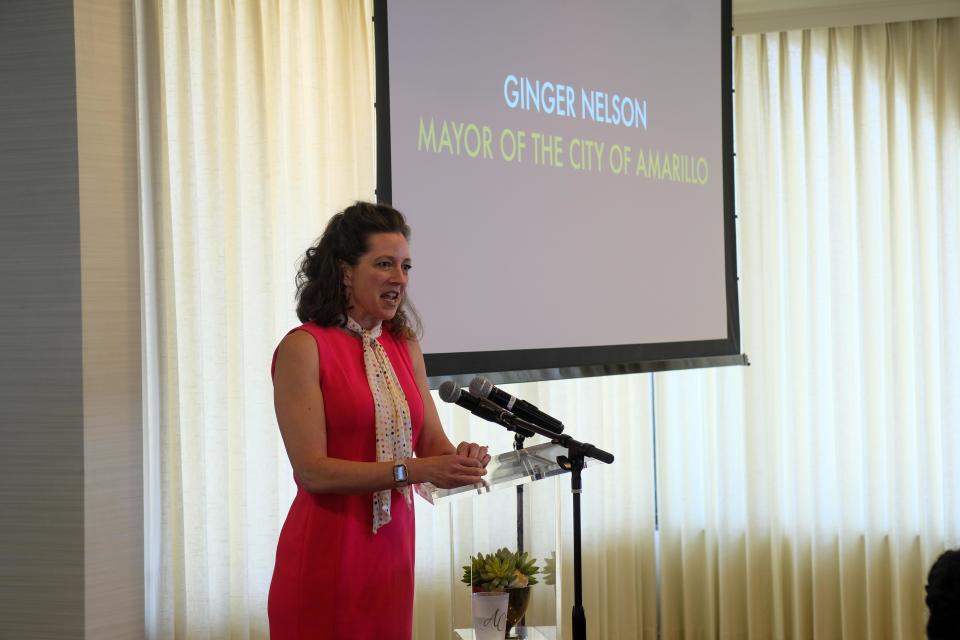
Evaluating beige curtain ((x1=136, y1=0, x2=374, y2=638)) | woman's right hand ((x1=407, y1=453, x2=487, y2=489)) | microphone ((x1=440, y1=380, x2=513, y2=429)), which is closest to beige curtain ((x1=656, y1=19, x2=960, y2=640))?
beige curtain ((x1=136, y1=0, x2=374, y2=638))

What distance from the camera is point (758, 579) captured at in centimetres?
459

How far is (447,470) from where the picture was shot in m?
1.92

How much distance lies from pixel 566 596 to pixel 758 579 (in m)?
1.31

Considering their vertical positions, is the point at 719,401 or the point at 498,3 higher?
the point at 498,3

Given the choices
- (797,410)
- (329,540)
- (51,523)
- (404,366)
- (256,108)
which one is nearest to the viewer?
(329,540)

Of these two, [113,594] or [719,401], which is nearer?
[113,594]

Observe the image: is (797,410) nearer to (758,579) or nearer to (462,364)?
(758,579)

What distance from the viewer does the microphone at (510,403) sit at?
1991mm

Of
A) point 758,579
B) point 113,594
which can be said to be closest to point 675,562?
point 758,579

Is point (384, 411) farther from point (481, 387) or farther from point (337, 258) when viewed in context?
point (337, 258)

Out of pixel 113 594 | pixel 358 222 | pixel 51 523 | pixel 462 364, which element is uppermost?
pixel 358 222

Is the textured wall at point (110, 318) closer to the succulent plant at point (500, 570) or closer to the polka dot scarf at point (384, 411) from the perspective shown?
the polka dot scarf at point (384, 411)

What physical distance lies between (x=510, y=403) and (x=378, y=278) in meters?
0.41

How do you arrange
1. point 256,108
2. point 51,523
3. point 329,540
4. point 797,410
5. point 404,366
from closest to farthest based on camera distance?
point 329,540, point 404,366, point 51,523, point 256,108, point 797,410
